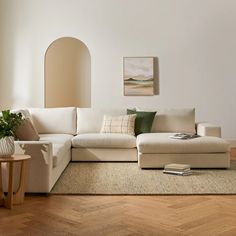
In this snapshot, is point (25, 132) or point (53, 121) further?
point (53, 121)

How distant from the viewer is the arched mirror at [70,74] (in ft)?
29.1

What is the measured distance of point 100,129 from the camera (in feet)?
21.6

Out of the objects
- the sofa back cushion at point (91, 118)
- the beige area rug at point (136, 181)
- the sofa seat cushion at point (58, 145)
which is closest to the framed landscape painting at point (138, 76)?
the sofa back cushion at point (91, 118)

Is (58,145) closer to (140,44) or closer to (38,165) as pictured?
(38,165)

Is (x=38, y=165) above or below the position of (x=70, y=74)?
below

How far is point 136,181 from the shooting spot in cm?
468

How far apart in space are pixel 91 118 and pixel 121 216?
3407 millimetres

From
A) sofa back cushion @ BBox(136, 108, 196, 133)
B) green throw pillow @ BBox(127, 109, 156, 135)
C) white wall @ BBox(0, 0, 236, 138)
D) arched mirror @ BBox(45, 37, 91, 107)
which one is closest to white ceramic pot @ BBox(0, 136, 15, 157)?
green throw pillow @ BBox(127, 109, 156, 135)

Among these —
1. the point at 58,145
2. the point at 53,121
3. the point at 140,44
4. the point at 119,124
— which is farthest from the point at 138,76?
the point at 58,145

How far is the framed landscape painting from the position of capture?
26.2 ft

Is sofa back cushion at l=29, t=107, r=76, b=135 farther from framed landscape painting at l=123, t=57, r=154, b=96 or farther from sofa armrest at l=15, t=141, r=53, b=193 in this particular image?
sofa armrest at l=15, t=141, r=53, b=193

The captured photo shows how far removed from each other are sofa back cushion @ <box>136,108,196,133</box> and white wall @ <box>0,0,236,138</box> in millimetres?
→ 1435

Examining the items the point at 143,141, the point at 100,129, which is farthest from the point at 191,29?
the point at 143,141

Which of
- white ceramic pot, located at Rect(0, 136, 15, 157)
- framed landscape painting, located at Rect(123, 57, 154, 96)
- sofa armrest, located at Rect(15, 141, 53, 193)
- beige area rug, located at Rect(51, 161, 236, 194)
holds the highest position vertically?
framed landscape painting, located at Rect(123, 57, 154, 96)
